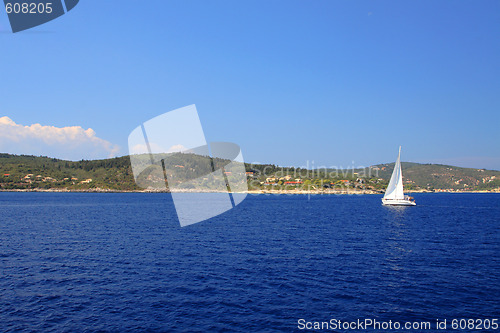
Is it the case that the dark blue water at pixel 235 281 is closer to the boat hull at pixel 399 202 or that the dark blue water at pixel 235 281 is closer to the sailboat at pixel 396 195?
the sailboat at pixel 396 195

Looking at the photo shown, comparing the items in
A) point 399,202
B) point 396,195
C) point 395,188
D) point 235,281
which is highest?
point 395,188

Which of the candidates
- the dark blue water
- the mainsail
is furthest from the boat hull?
the dark blue water

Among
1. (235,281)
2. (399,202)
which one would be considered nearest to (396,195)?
(399,202)

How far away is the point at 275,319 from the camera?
2562 cm

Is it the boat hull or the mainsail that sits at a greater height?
the mainsail

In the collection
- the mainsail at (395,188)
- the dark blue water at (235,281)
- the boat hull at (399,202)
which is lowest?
the boat hull at (399,202)

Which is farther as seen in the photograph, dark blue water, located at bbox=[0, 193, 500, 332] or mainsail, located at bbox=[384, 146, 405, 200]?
mainsail, located at bbox=[384, 146, 405, 200]

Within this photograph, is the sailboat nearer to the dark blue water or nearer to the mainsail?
the mainsail

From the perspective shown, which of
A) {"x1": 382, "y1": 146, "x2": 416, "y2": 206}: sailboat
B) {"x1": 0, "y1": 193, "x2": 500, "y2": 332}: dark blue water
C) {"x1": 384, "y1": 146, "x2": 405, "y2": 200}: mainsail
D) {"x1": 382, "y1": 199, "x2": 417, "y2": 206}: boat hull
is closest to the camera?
{"x1": 0, "y1": 193, "x2": 500, "y2": 332}: dark blue water

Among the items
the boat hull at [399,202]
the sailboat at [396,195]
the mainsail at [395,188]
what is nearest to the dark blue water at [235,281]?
the mainsail at [395,188]

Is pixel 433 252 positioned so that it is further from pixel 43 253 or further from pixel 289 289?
pixel 43 253

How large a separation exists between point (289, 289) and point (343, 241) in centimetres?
2969

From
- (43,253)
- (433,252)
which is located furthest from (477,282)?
(43,253)

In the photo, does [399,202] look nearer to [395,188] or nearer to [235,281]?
[395,188]
